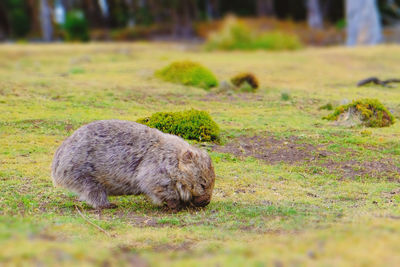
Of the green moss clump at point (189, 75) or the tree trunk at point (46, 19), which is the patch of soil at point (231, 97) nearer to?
the green moss clump at point (189, 75)

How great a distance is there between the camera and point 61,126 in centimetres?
1306

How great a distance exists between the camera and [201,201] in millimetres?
8016

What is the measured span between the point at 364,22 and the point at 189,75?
72.2 feet

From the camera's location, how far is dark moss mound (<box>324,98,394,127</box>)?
44.8 ft

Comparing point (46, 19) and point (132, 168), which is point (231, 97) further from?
point (46, 19)

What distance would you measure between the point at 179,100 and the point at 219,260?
1175 cm

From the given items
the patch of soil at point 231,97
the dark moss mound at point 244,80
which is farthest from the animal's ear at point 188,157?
the dark moss mound at point 244,80

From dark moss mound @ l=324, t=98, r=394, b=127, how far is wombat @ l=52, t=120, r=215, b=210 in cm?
668

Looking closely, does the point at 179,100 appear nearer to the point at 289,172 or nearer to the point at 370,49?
the point at 289,172

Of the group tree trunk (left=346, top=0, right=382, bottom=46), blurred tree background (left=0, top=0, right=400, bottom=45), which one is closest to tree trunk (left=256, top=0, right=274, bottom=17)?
blurred tree background (left=0, top=0, right=400, bottom=45)

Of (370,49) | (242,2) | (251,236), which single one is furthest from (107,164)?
(242,2)

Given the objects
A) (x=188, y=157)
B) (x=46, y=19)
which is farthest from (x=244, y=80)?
(x=46, y=19)

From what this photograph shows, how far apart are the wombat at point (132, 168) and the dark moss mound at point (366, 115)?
21.9 ft

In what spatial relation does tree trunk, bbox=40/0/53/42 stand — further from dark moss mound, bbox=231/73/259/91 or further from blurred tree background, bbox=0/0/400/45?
dark moss mound, bbox=231/73/259/91
